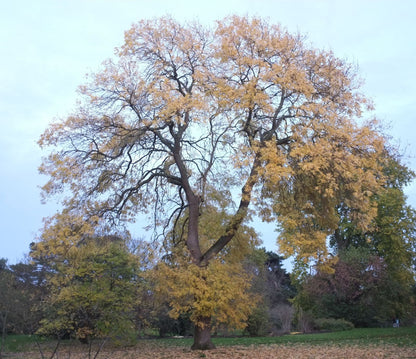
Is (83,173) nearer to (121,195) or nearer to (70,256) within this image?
(121,195)

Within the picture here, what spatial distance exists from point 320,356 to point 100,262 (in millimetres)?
11321

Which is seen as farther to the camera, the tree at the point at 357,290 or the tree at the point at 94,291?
the tree at the point at 357,290

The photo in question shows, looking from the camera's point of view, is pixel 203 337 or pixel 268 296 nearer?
pixel 203 337

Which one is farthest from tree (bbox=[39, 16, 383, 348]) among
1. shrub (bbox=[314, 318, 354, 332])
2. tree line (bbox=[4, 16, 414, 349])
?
shrub (bbox=[314, 318, 354, 332])

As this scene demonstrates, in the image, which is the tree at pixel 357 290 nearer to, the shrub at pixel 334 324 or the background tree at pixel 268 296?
the shrub at pixel 334 324

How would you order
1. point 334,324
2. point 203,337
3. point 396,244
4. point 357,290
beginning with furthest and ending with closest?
1. point 396,244
2. point 357,290
3. point 334,324
4. point 203,337

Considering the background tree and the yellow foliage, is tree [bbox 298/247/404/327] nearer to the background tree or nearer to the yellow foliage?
the background tree

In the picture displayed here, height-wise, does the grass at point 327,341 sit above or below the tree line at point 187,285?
below

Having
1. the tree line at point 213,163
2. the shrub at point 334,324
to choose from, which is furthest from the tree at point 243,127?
the shrub at point 334,324

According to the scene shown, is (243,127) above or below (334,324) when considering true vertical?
above

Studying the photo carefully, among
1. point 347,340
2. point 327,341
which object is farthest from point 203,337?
point 347,340

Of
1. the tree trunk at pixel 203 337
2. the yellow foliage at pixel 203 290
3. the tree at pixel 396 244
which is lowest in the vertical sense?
the tree trunk at pixel 203 337

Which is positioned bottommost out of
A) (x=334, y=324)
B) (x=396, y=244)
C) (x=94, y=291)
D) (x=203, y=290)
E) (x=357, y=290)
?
(x=334, y=324)

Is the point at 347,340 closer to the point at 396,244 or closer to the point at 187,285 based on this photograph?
the point at 187,285
